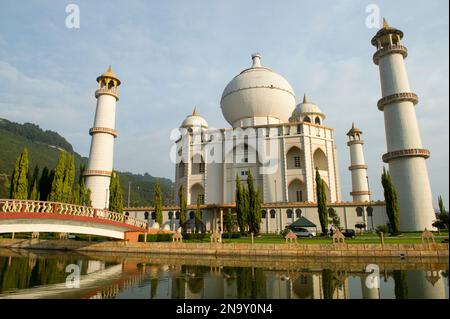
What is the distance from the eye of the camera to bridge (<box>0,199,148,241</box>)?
1566 cm

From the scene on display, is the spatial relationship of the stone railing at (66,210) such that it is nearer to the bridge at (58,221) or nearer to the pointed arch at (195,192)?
the bridge at (58,221)

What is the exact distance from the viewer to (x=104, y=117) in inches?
1522

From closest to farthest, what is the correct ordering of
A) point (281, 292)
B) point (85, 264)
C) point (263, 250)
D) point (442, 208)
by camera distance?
point (281, 292) → point (85, 264) → point (263, 250) → point (442, 208)

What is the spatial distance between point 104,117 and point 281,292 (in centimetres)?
3336

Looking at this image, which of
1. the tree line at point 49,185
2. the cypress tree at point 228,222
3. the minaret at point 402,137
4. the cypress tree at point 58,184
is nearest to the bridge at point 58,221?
the tree line at point 49,185

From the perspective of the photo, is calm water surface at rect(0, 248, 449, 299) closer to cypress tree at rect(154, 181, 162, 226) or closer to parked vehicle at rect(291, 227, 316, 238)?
parked vehicle at rect(291, 227, 316, 238)

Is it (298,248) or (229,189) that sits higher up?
(229,189)

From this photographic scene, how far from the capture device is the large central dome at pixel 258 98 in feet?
145

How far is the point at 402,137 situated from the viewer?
100 feet

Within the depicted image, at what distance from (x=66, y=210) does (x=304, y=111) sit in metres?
35.2

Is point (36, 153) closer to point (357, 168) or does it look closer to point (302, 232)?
point (357, 168)

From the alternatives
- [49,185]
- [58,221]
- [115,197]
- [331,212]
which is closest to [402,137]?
[331,212]
